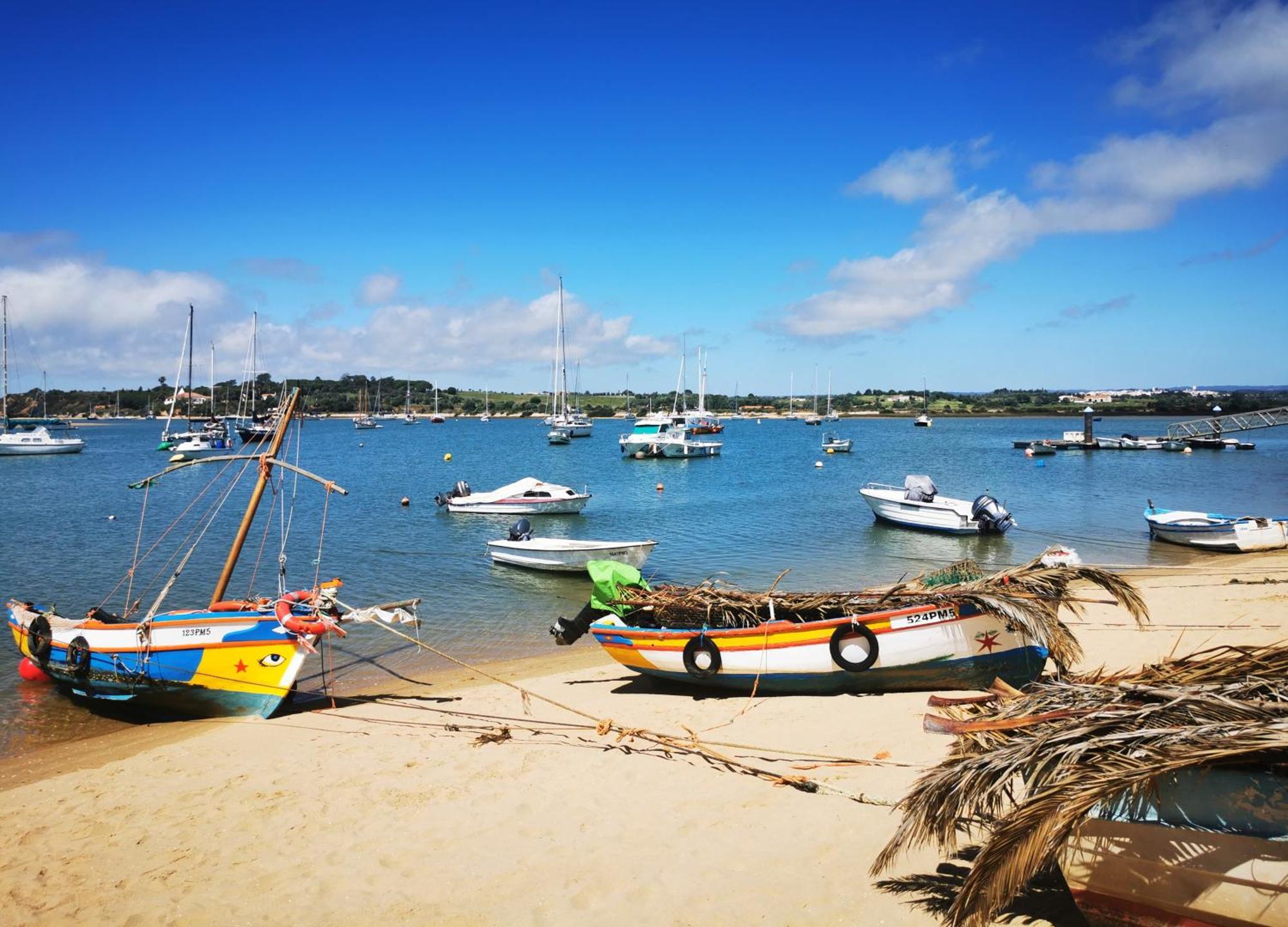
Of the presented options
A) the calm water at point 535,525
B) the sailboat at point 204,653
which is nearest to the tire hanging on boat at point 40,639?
the sailboat at point 204,653

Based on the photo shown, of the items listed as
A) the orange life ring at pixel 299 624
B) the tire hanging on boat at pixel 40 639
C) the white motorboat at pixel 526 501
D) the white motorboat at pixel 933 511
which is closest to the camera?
the orange life ring at pixel 299 624

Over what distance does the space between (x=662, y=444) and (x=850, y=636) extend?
64180 millimetres

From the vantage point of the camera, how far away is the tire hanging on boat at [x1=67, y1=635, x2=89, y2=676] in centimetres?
1373

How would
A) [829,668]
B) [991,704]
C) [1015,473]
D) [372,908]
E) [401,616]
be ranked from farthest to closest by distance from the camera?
[1015,473]
[401,616]
[829,668]
[372,908]
[991,704]

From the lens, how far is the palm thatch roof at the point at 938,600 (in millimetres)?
10594

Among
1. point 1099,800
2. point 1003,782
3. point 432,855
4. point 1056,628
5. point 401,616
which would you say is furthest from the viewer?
point 401,616

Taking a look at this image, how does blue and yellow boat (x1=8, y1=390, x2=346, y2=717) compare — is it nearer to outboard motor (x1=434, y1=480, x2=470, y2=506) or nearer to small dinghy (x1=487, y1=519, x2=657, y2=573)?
small dinghy (x1=487, y1=519, x2=657, y2=573)

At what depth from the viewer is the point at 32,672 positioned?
1520 centimetres

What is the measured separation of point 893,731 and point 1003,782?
5.44 meters

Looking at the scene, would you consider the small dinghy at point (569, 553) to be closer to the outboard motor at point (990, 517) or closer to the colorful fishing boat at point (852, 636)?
the colorful fishing boat at point (852, 636)

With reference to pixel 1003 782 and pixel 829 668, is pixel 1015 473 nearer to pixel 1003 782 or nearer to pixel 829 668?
pixel 829 668

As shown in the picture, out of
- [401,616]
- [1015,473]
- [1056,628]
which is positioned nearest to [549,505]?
[401,616]

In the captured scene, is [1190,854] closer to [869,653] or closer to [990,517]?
[869,653]

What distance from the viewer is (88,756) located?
12.1 m
